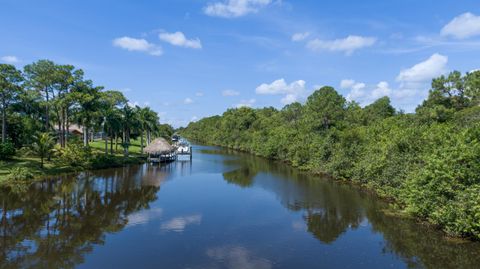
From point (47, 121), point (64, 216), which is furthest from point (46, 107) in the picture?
point (64, 216)

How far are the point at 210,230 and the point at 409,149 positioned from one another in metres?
20.7

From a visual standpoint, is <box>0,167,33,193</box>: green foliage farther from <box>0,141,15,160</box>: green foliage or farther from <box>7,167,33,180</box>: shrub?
<box>0,141,15,160</box>: green foliage

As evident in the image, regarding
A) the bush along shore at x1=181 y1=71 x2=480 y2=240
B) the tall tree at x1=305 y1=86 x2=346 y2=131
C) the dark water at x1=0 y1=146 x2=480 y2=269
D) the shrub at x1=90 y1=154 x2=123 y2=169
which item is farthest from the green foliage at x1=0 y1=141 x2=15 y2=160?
the tall tree at x1=305 y1=86 x2=346 y2=131

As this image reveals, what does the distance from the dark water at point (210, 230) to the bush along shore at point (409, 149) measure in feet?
6.45

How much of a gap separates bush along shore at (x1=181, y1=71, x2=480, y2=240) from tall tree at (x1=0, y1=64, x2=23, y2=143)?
41.3 meters

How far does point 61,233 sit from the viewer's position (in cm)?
2125

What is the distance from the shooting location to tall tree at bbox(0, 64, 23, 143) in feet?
136

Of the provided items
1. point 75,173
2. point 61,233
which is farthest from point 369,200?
point 75,173

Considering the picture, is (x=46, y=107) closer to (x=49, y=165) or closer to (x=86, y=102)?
(x=86, y=102)

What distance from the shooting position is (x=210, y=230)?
22484 millimetres

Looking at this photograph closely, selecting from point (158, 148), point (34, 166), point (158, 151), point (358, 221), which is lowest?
point (358, 221)

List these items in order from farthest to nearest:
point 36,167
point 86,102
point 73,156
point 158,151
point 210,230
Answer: point 158,151, point 86,102, point 73,156, point 36,167, point 210,230

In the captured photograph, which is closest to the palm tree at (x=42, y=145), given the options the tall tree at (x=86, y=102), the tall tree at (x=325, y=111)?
the tall tree at (x=86, y=102)

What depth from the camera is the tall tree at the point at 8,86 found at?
136ft
